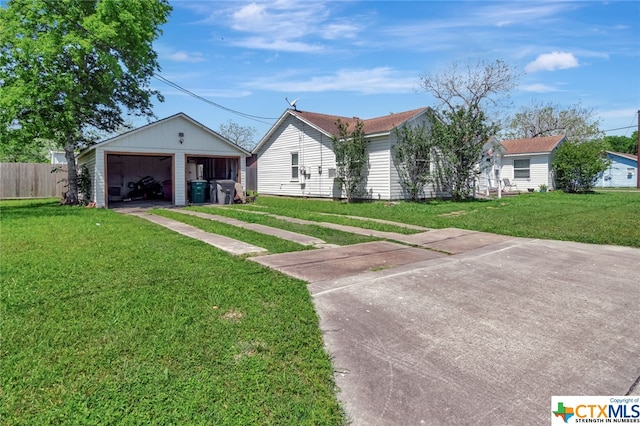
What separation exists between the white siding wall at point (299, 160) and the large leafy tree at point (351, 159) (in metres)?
1.13

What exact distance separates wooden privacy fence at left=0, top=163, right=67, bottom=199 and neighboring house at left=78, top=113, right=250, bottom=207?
4.04 m

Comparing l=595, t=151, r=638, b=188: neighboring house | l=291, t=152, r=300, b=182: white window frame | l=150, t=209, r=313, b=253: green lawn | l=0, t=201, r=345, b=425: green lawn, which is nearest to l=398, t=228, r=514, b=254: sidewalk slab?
l=150, t=209, r=313, b=253: green lawn

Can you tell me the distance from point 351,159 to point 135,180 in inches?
473

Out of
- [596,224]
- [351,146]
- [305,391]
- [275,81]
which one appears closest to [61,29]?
[275,81]

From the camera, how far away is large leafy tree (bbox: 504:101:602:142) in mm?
37969

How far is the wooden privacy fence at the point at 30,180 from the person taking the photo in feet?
68.5

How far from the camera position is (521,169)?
26797mm

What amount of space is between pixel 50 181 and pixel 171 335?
23.7 metres

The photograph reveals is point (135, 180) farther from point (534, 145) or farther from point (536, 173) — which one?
point (534, 145)

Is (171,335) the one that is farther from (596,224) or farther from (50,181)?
(50,181)

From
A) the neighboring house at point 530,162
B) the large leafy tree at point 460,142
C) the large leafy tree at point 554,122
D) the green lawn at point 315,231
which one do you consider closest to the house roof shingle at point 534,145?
the neighboring house at point 530,162

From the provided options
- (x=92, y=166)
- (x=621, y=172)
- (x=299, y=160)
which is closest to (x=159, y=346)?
(x=92, y=166)

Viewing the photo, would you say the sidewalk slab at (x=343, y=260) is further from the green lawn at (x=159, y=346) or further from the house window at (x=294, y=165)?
the house window at (x=294, y=165)

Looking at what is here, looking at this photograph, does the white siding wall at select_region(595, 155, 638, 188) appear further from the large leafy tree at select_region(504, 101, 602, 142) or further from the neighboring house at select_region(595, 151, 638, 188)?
the large leafy tree at select_region(504, 101, 602, 142)
